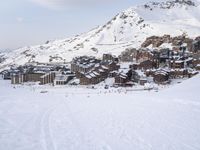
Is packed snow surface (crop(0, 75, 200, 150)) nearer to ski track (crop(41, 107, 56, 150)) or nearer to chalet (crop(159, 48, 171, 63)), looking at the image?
ski track (crop(41, 107, 56, 150))

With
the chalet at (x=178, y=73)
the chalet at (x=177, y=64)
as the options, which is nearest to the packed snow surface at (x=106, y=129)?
the chalet at (x=178, y=73)

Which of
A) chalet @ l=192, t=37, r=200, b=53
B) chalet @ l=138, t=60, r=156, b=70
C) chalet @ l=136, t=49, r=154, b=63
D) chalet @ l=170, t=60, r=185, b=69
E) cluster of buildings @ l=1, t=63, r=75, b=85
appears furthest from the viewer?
chalet @ l=192, t=37, r=200, b=53

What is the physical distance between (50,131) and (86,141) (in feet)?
8.68

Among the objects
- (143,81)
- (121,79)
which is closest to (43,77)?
(121,79)

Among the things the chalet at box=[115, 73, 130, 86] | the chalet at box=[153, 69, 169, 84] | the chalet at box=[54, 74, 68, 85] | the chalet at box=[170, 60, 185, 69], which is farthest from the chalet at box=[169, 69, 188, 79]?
the chalet at box=[54, 74, 68, 85]

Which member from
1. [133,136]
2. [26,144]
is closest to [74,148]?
[26,144]

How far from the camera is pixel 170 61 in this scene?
84312 millimetres

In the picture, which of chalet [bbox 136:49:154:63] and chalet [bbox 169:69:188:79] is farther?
chalet [bbox 136:49:154:63]

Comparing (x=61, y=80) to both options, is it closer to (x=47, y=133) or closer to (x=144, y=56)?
(x=144, y=56)

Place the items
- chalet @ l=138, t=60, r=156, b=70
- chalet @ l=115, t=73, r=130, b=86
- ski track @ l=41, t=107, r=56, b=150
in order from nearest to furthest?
1. ski track @ l=41, t=107, r=56, b=150
2. chalet @ l=115, t=73, r=130, b=86
3. chalet @ l=138, t=60, r=156, b=70

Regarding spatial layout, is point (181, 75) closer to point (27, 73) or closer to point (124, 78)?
point (124, 78)

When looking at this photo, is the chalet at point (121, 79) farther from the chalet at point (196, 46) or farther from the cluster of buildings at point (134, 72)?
the chalet at point (196, 46)

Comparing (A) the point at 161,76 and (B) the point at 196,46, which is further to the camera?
(B) the point at 196,46

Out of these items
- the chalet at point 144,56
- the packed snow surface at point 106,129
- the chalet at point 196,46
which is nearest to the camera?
the packed snow surface at point 106,129
